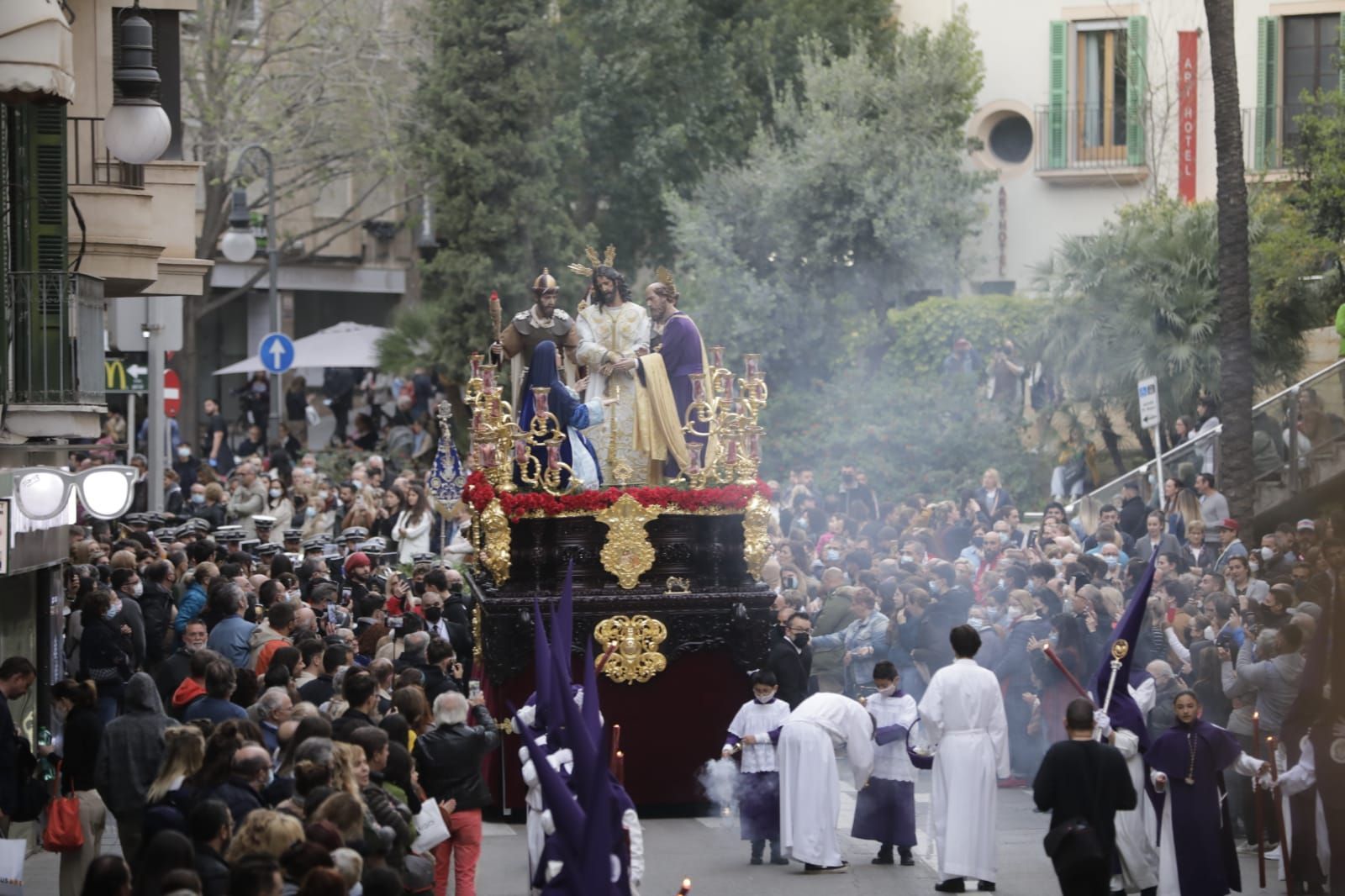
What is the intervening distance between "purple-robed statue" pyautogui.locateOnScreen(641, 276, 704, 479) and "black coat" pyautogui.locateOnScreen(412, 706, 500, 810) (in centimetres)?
528

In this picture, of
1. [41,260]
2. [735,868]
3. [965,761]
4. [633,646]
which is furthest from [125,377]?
[965,761]

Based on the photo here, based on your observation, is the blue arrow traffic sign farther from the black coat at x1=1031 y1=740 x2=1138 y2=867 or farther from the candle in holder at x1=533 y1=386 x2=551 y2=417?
the black coat at x1=1031 y1=740 x2=1138 y2=867

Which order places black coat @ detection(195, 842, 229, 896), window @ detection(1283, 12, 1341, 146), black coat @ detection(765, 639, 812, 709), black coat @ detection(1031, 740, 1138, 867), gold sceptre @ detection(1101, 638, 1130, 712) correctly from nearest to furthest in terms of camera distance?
black coat @ detection(195, 842, 229, 896) → black coat @ detection(1031, 740, 1138, 867) → gold sceptre @ detection(1101, 638, 1130, 712) → black coat @ detection(765, 639, 812, 709) → window @ detection(1283, 12, 1341, 146)

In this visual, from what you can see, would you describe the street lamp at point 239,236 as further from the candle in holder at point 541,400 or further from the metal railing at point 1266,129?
the metal railing at point 1266,129

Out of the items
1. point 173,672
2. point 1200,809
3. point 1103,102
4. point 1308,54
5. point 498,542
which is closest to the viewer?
point 1200,809

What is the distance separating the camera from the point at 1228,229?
22.4 metres

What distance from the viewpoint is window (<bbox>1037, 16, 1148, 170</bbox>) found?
126 ft

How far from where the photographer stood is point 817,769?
49.6 ft

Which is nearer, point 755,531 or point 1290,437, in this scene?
point 755,531

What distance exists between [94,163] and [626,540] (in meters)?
5.67

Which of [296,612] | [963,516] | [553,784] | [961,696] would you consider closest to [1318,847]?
[961,696]

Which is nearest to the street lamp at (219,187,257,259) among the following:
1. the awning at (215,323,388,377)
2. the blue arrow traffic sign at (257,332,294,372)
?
the blue arrow traffic sign at (257,332,294,372)

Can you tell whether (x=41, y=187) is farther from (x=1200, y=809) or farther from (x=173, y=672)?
(x=1200, y=809)

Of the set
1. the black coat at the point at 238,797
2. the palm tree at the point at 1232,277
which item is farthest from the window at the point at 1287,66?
the black coat at the point at 238,797
